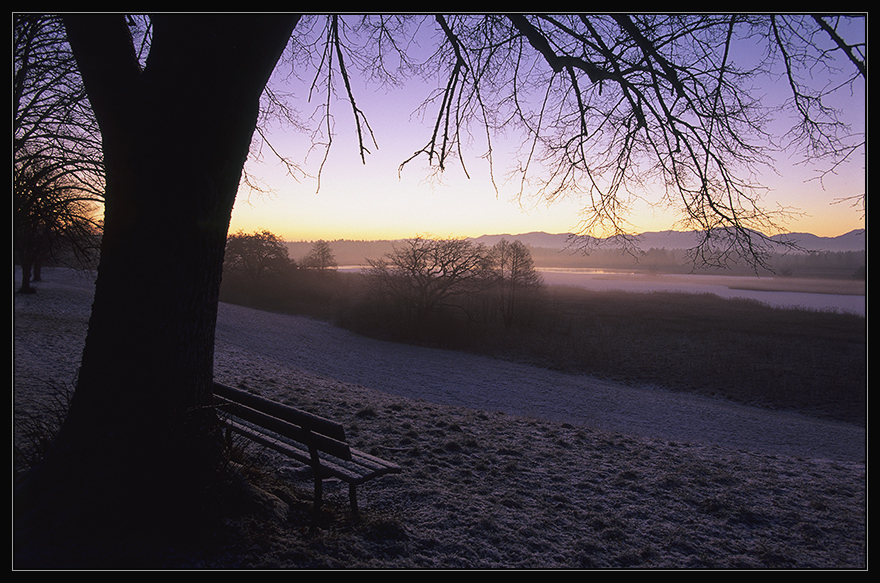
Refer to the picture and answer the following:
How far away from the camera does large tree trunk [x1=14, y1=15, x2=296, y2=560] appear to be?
2.66 m

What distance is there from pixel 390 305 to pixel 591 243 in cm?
2037

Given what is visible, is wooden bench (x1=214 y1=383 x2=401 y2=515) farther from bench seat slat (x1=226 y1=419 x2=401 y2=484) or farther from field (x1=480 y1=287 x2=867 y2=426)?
field (x1=480 y1=287 x2=867 y2=426)

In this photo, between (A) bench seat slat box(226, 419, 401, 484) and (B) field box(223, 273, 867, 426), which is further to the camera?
(B) field box(223, 273, 867, 426)

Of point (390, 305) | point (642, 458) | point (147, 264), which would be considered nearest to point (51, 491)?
point (147, 264)

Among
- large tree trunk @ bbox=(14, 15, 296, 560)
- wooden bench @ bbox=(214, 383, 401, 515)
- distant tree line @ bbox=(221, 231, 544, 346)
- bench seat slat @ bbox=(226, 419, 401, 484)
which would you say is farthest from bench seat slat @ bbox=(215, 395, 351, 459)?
distant tree line @ bbox=(221, 231, 544, 346)

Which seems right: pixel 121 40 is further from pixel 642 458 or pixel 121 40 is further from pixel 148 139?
pixel 642 458

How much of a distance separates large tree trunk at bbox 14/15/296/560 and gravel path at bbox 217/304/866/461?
795 cm

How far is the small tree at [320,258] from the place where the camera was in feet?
130

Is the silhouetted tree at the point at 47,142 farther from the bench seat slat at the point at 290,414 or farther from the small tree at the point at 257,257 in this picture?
the small tree at the point at 257,257

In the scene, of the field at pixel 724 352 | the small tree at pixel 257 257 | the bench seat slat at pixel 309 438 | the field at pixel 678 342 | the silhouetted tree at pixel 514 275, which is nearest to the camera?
the bench seat slat at pixel 309 438

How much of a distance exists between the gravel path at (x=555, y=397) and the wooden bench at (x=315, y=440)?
664cm

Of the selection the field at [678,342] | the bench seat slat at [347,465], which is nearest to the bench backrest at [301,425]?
the bench seat slat at [347,465]

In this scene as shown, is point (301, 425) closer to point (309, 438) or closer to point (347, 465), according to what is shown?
point (309, 438)

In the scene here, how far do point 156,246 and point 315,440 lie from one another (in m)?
1.63
